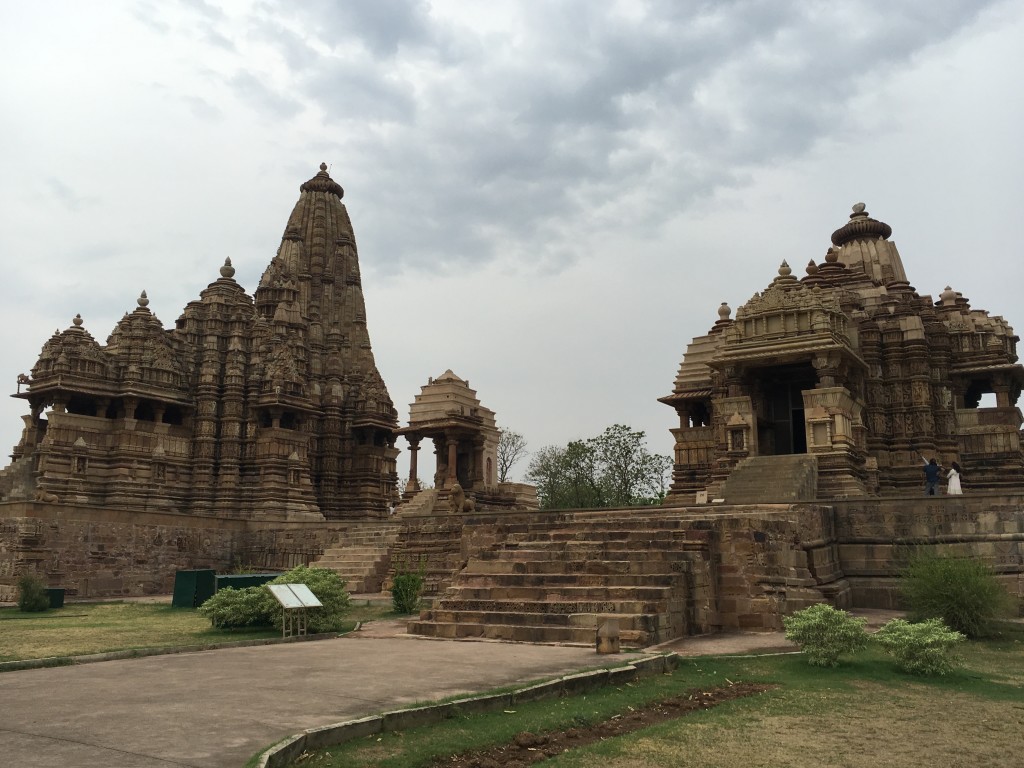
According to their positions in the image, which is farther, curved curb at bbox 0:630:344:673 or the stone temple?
the stone temple

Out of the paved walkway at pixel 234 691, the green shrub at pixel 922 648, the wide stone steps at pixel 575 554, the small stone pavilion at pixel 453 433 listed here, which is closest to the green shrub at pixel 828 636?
the green shrub at pixel 922 648

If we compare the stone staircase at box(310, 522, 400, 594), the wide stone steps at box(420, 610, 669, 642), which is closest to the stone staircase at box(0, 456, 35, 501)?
the stone staircase at box(310, 522, 400, 594)

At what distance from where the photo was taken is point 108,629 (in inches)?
570

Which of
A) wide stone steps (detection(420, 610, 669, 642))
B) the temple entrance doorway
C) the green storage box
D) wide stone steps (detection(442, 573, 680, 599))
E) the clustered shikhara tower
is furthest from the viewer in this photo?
the clustered shikhara tower

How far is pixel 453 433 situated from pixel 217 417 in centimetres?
995

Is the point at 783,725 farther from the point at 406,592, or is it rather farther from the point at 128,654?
the point at 406,592

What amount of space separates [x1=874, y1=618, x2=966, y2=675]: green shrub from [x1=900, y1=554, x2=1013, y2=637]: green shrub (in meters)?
2.87

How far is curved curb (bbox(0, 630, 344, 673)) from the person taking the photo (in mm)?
9469

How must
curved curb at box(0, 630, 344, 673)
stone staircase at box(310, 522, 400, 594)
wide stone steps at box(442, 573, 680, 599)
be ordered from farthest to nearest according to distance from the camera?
stone staircase at box(310, 522, 400, 594) → wide stone steps at box(442, 573, 680, 599) → curved curb at box(0, 630, 344, 673)

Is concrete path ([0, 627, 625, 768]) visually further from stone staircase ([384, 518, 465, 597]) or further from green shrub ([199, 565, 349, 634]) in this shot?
stone staircase ([384, 518, 465, 597])

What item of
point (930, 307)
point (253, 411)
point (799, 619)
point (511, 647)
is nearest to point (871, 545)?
point (799, 619)

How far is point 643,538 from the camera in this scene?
13.9m

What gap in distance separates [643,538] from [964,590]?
15.7 feet

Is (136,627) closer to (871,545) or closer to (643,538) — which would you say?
(643,538)
